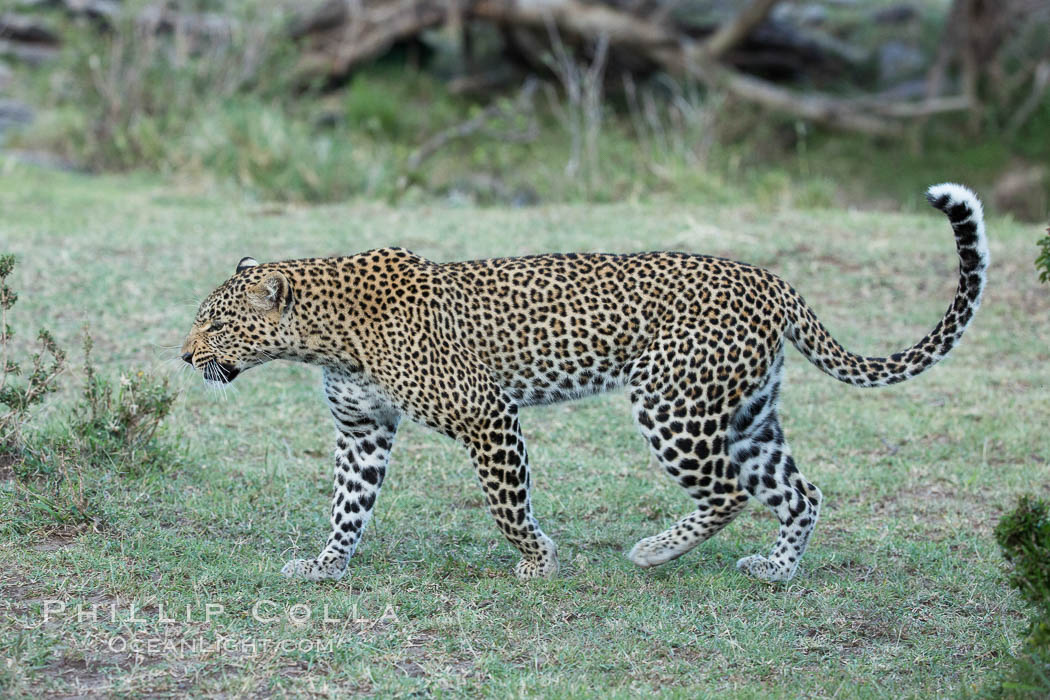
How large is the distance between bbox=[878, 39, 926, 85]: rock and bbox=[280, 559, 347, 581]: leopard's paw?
1994cm

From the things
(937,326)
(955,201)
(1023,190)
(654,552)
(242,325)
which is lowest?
(1023,190)

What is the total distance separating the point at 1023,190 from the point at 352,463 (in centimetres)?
1597

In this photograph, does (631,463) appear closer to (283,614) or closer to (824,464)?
(824,464)

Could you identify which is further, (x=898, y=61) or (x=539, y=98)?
(x=898, y=61)

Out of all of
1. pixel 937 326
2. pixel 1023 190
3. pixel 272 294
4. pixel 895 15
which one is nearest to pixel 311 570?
pixel 272 294

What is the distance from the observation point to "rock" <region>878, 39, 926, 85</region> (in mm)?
23688

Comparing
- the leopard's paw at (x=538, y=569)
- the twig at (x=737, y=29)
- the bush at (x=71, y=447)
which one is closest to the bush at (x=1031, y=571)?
the leopard's paw at (x=538, y=569)

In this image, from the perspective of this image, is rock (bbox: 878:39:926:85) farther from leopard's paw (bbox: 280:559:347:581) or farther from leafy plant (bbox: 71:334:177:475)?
leopard's paw (bbox: 280:559:347:581)

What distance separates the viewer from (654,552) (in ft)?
20.2

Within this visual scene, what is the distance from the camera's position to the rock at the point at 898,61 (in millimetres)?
23688

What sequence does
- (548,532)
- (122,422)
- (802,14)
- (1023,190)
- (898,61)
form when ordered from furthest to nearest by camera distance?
(802,14) < (898,61) < (1023,190) < (122,422) < (548,532)

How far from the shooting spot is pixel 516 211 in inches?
547

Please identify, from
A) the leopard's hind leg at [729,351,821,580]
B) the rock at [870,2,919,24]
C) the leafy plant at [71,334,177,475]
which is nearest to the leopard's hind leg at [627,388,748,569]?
the leopard's hind leg at [729,351,821,580]

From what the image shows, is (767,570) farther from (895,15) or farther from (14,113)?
(895,15)
